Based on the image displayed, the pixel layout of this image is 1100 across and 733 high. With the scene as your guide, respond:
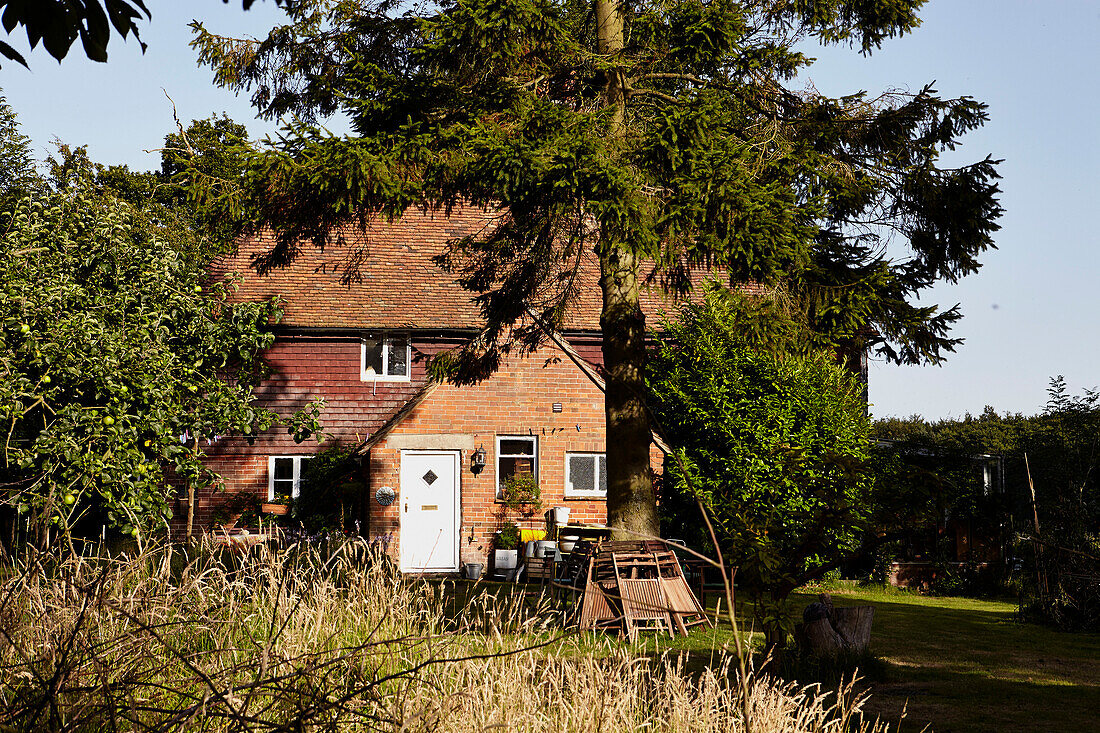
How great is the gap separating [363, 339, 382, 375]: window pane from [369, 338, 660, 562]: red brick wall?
2.37 metres

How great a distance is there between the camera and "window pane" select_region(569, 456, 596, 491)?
19953 mm

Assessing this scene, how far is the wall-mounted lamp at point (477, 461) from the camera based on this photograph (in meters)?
19.4

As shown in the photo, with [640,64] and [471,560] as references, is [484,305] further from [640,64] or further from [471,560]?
[471,560]

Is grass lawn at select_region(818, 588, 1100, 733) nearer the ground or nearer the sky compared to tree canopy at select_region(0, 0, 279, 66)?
nearer the ground

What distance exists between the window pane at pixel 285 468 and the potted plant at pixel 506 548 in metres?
4.84

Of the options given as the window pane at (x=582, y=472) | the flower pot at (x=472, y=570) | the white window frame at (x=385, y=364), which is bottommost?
the flower pot at (x=472, y=570)

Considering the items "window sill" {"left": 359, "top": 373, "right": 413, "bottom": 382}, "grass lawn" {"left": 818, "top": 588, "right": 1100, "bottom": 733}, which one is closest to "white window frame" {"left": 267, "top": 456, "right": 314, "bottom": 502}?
"window sill" {"left": 359, "top": 373, "right": 413, "bottom": 382}

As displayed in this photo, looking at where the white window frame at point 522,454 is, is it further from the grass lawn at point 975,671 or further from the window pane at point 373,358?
the grass lawn at point 975,671

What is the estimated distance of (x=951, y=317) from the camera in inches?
485

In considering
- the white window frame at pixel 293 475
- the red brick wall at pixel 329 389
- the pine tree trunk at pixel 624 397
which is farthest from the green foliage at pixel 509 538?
the pine tree trunk at pixel 624 397

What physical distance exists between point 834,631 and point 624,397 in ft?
12.7

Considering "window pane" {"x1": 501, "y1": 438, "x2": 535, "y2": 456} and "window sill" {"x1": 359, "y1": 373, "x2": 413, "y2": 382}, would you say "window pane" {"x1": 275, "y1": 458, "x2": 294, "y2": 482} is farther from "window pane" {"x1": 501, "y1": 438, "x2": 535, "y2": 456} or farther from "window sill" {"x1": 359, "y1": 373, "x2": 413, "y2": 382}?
"window pane" {"x1": 501, "y1": 438, "x2": 535, "y2": 456}

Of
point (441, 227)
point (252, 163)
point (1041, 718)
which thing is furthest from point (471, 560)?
point (1041, 718)

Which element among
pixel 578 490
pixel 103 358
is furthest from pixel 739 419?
pixel 103 358
